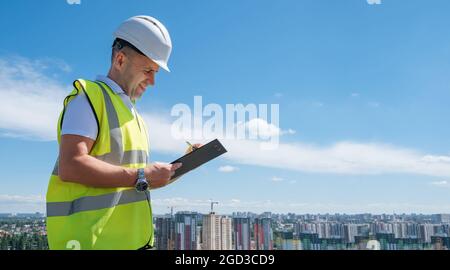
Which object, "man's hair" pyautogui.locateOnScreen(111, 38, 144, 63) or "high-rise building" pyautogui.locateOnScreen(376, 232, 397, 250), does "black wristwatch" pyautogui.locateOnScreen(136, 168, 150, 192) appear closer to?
"man's hair" pyautogui.locateOnScreen(111, 38, 144, 63)

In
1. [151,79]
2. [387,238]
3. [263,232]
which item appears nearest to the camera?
[151,79]

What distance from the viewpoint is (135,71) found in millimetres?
1876

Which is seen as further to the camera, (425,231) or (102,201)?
(425,231)

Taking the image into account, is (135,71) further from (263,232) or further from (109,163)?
(263,232)

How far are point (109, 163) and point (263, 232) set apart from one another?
2192 inches

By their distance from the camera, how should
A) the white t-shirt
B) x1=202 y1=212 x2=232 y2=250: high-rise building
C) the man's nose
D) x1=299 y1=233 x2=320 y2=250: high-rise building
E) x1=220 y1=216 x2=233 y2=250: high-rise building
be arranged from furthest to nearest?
x1=299 y1=233 x2=320 y2=250: high-rise building < x1=220 y1=216 x2=233 y2=250: high-rise building < x1=202 y1=212 x2=232 y2=250: high-rise building < the man's nose < the white t-shirt

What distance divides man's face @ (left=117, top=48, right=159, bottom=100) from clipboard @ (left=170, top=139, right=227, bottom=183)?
0.40 metres

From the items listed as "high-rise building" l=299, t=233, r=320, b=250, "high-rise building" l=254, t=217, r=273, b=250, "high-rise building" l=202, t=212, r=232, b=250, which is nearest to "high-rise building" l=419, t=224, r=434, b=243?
"high-rise building" l=299, t=233, r=320, b=250

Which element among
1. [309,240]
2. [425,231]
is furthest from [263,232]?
[425,231]

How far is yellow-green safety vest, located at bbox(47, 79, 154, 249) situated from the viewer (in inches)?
63.4

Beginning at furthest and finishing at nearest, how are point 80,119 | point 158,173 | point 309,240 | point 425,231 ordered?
point 425,231 → point 309,240 → point 158,173 → point 80,119

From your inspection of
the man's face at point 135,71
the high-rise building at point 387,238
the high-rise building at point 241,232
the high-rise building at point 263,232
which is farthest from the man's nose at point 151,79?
the high-rise building at point 387,238

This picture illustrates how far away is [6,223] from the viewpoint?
35.6 metres
